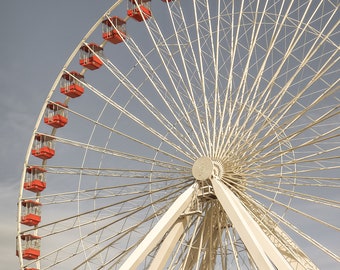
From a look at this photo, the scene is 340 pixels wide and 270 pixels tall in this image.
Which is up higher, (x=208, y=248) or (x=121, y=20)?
(x=121, y=20)

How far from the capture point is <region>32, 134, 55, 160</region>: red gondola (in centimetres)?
3192

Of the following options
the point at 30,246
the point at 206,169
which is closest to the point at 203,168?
the point at 206,169

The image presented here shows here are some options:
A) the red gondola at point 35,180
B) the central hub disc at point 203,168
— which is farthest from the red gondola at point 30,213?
the central hub disc at point 203,168

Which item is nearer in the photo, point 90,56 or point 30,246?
point 30,246

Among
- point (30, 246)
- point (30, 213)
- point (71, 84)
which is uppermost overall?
point (71, 84)

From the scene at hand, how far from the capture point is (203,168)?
2525 centimetres

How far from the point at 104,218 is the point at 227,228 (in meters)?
4.84

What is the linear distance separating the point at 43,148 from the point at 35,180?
1.44m

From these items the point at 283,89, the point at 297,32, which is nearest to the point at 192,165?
the point at 283,89

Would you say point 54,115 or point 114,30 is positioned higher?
point 114,30

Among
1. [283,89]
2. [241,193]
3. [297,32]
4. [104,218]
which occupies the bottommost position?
[104,218]

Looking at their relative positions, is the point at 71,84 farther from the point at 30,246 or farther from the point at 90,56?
the point at 30,246

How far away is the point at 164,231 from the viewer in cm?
2420

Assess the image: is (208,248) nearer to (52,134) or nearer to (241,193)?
(241,193)
